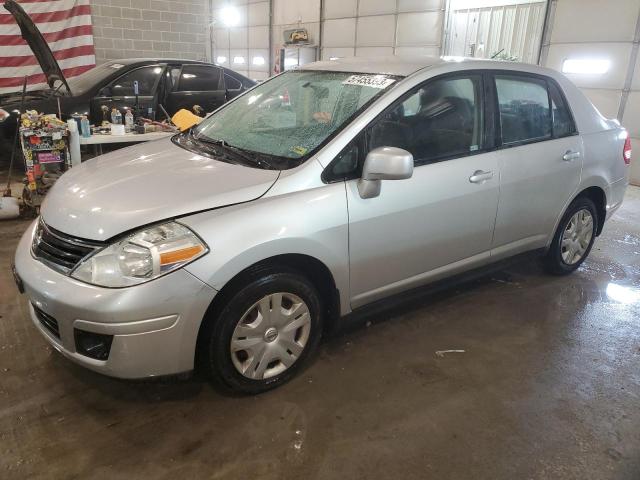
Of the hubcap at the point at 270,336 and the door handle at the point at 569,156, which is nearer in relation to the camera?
the hubcap at the point at 270,336

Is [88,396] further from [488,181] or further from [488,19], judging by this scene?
[488,19]

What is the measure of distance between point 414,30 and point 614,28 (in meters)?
3.98

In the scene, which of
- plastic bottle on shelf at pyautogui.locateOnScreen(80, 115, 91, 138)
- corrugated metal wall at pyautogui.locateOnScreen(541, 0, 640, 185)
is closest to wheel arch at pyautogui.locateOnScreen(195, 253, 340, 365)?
plastic bottle on shelf at pyautogui.locateOnScreen(80, 115, 91, 138)

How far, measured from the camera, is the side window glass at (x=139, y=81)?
244 inches

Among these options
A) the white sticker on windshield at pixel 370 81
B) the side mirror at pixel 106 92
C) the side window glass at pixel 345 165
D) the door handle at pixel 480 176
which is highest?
the white sticker on windshield at pixel 370 81

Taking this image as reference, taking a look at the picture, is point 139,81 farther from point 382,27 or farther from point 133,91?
point 382,27

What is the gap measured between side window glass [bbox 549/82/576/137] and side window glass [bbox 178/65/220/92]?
4.75 m

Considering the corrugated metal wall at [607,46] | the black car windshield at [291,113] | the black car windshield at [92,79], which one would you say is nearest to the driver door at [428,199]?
the black car windshield at [291,113]

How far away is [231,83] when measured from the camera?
7082 mm

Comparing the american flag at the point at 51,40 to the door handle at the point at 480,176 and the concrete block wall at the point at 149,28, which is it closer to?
the concrete block wall at the point at 149,28

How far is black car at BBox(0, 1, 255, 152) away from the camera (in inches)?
233

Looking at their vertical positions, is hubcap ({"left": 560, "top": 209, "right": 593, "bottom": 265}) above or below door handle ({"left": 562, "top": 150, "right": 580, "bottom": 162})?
below

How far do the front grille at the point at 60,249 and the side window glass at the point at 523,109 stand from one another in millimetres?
2291

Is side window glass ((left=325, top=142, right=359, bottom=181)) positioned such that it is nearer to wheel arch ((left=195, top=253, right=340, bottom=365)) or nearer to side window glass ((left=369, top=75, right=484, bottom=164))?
side window glass ((left=369, top=75, right=484, bottom=164))
